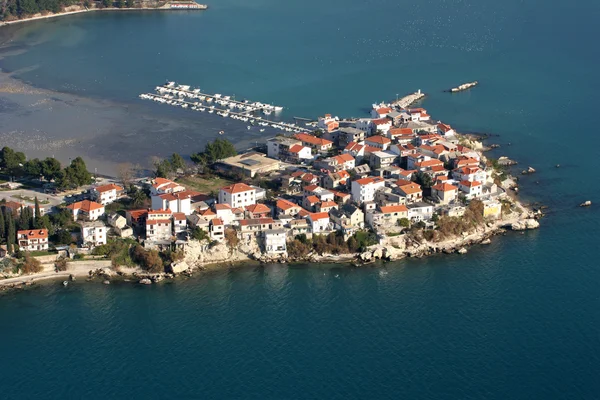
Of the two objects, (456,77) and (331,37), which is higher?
(331,37)

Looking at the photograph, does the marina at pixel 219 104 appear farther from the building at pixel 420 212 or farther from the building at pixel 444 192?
the building at pixel 420 212

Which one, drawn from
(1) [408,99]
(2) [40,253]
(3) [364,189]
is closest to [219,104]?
(1) [408,99]

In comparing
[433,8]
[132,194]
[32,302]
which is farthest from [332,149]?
[433,8]

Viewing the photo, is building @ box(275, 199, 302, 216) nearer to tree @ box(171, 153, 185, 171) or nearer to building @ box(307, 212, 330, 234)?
building @ box(307, 212, 330, 234)

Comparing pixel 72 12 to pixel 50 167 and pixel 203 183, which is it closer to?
pixel 50 167

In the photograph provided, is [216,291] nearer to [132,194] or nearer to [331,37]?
[132,194]

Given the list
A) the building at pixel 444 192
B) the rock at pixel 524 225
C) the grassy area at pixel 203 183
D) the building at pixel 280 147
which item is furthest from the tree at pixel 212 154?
the rock at pixel 524 225

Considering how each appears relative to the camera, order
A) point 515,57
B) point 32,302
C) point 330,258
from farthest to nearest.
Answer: point 515,57
point 330,258
point 32,302
